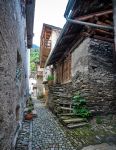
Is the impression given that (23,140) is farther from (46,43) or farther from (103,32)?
(46,43)

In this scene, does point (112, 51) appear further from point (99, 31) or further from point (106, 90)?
point (106, 90)

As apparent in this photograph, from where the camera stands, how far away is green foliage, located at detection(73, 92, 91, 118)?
6121 millimetres

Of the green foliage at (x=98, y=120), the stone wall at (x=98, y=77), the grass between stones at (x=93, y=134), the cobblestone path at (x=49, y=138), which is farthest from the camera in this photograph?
the stone wall at (x=98, y=77)

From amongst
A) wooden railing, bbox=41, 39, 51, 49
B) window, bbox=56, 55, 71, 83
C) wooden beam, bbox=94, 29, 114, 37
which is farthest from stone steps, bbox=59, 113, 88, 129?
wooden railing, bbox=41, 39, 51, 49

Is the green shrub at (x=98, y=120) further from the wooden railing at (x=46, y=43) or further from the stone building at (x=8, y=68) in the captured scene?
the wooden railing at (x=46, y=43)

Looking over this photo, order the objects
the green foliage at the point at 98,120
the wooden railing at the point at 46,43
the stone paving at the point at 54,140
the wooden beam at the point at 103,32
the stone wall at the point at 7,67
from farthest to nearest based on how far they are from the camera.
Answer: the wooden railing at the point at 46,43 < the wooden beam at the point at 103,32 < the green foliage at the point at 98,120 < the stone paving at the point at 54,140 < the stone wall at the point at 7,67

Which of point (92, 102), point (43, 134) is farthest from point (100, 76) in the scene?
point (43, 134)

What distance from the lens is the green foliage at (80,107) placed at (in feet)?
20.1

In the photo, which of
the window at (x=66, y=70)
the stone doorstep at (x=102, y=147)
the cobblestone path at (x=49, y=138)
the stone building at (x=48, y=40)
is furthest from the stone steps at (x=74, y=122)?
the stone building at (x=48, y=40)

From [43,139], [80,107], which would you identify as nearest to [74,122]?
[80,107]

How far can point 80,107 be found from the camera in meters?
6.43

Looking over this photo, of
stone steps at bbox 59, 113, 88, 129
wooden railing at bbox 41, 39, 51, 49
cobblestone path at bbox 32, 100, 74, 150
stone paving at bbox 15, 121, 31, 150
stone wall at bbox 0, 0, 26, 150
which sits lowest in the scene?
cobblestone path at bbox 32, 100, 74, 150

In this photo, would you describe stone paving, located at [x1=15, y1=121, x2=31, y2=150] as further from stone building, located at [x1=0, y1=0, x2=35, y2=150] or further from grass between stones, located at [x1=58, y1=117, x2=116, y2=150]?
grass between stones, located at [x1=58, y1=117, x2=116, y2=150]

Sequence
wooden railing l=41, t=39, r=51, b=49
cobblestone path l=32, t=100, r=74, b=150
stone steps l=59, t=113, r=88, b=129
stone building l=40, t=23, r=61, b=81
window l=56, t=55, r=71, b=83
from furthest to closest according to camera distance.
Result: wooden railing l=41, t=39, r=51, b=49 < stone building l=40, t=23, r=61, b=81 < window l=56, t=55, r=71, b=83 < stone steps l=59, t=113, r=88, b=129 < cobblestone path l=32, t=100, r=74, b=150
